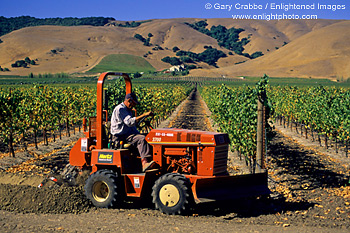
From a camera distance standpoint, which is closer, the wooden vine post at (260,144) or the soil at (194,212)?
the soil at (194,212)

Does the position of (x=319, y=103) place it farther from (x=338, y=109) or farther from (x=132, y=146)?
(x=132, y=146)

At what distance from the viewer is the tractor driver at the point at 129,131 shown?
8.74 metres

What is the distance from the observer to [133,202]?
9555mm

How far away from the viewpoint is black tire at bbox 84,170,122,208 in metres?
8.73

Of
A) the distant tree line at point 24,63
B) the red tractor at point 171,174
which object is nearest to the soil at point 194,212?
the red tractor at point 171,174

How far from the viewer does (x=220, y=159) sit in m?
8.77

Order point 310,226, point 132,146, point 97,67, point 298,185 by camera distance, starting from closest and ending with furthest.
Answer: point 310,226 → point 132,146 → point 298,185 → point 97,67

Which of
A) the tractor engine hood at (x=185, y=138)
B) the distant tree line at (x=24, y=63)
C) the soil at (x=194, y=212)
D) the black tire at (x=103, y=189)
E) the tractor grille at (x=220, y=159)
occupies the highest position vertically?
the distant tree line at (x=24, y=63)

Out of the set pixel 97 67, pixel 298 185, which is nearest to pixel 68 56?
pixel 97 67

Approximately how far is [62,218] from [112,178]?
1268mm

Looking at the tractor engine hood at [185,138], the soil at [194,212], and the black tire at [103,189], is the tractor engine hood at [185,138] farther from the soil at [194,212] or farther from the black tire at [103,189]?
the soil at [194,212]

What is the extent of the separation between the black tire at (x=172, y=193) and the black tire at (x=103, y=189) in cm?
92

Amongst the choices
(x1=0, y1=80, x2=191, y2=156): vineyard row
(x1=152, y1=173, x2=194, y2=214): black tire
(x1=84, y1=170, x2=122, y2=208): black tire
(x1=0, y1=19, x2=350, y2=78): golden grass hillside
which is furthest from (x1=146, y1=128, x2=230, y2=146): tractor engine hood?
(x1=0, y1=19, x2=350, y2=78): golden grass hillside

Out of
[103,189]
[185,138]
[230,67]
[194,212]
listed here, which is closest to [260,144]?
[185,138]
